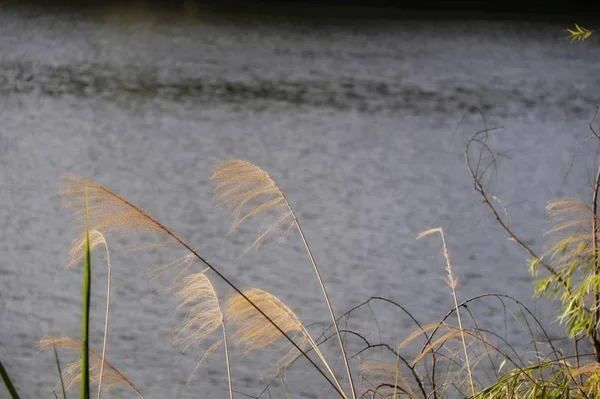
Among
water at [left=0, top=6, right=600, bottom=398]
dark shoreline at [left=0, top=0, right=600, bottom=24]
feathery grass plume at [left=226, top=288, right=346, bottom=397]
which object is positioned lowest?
water at [left=0, top=6, right=600, bottom=398]

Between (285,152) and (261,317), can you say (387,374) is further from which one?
(285,152)

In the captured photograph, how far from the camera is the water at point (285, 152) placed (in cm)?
239

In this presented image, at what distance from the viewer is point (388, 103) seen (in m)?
3.92

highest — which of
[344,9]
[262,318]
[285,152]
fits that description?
[344,9]

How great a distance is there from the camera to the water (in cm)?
239

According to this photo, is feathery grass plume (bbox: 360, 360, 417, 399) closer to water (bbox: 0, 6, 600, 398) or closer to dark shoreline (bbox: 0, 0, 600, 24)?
water (bbox: 0, 6, 600, 398)

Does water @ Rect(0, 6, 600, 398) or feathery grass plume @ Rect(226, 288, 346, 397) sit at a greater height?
feathery grass plume @ Rect(226, 288, 346, 397)

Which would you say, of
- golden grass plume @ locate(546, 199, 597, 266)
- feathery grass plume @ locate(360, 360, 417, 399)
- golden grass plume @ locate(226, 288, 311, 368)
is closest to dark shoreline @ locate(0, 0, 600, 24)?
golden grass plume @ locate(546, 199, 597, 266)

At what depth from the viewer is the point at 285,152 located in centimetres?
341

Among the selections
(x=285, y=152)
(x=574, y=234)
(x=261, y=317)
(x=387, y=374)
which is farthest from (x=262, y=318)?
(x=285, y=152)

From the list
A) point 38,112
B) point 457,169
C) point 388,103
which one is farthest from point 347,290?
point 38,112

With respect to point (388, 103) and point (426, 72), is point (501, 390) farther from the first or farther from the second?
point (426, 72)

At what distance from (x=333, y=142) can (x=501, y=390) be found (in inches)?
98.5

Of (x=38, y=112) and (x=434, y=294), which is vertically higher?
(x=38, y=112)
